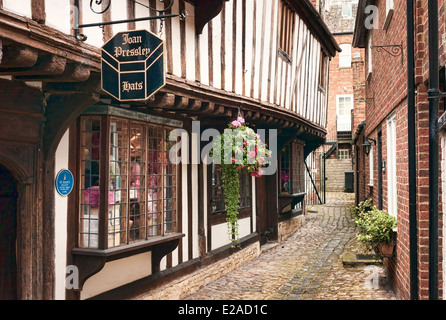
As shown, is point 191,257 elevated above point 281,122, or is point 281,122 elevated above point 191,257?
point 281,122

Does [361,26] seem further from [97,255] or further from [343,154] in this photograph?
[343,154]

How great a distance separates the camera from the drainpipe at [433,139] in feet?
14.9

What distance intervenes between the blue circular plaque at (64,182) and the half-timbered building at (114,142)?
6cm

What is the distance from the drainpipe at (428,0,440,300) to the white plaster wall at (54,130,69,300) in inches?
148

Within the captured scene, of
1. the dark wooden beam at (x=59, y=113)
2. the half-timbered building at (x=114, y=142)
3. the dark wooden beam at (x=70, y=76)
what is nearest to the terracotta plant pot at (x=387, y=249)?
the half-timbered building at (x=114, y=142)

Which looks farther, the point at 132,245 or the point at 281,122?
the point at 281,122

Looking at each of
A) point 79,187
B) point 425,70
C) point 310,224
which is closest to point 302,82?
point 310,224

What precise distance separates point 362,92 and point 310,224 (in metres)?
5.36

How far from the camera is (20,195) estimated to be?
4555mm

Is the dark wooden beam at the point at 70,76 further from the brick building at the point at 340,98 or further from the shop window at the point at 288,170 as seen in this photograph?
the brick building at the point at 340,98

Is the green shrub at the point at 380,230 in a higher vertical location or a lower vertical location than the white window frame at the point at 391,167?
lower

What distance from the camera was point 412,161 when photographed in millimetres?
5363

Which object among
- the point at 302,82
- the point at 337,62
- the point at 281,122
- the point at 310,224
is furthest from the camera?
the point at 337,62

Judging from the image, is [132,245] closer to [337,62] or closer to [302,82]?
[302,82]
